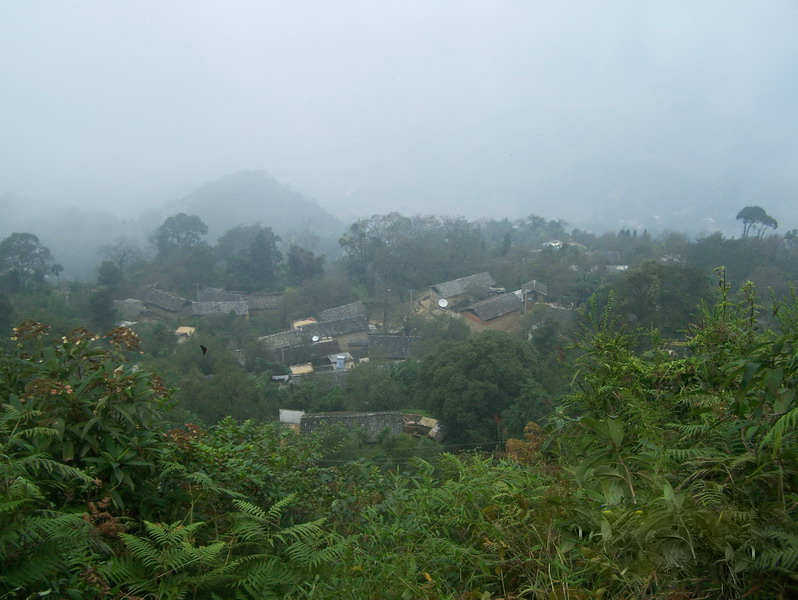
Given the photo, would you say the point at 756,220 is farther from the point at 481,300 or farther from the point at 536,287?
the point at 481,300

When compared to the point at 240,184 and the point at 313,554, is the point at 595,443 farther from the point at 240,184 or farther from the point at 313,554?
the point at 240,184

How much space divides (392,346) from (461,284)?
6101 mm

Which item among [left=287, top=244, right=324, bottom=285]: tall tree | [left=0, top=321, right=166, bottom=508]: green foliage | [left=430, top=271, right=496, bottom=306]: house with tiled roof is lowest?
[left=430, top=271, right=496, bottom=306]: house with tiled roof

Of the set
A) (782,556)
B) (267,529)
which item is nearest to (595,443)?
(782,556)

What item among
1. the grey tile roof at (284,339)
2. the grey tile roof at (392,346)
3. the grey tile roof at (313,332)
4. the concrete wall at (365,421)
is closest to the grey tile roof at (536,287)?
the grey tile roof at (392,346)

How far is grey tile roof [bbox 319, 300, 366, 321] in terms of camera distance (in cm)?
2109

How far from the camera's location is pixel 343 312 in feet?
70.5

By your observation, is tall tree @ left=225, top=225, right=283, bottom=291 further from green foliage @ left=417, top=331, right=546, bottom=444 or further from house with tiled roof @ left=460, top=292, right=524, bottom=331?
green foliage @ left=417, top=331, right=546, bottom=444

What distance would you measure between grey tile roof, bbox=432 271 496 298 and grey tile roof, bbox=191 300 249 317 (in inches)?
317

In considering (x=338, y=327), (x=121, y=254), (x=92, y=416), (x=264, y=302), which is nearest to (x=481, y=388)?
(x=92, y=416)

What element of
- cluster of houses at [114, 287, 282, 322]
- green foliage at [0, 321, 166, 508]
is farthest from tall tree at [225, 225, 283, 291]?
green foliage at [0, 321, 166, 508]

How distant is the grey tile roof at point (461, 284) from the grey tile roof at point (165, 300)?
35.4 ft

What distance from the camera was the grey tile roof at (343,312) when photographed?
69.2ft

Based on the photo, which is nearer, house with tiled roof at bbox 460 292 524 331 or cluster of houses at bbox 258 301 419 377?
cluster of houses at bbox 258 301 419 377
